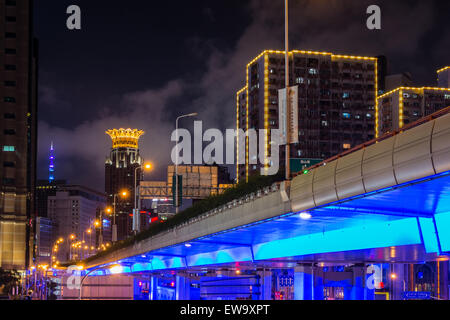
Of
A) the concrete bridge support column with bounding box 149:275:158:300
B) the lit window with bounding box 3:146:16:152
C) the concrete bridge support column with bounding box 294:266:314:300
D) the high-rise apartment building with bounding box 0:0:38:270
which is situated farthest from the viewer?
the lit window with bounding box 3:146:16:152

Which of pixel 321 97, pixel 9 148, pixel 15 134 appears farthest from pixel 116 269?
pixel 321 97

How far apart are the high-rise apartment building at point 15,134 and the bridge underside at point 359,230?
120706mm

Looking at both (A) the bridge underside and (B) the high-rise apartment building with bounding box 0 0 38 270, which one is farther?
(B) the high-rise apartment building with bounding box 0 0 38 270

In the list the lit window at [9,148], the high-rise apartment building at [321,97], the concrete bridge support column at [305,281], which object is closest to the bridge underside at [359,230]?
the concrete bridge support column at [305,281]

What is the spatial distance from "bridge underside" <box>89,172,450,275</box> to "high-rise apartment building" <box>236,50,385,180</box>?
453ft

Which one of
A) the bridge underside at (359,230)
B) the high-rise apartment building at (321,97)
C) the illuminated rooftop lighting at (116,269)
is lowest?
the illuminated rooftop lighting at (116,269)

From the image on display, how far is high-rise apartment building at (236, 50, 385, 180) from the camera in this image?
7544 inches

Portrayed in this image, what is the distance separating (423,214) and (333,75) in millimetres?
169757

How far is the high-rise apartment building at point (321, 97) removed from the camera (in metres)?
192

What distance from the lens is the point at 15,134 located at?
559 ft

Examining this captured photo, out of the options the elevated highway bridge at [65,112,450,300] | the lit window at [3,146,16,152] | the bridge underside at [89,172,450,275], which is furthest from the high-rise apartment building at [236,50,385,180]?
the elevated highway bridge at [65,112,450,300]

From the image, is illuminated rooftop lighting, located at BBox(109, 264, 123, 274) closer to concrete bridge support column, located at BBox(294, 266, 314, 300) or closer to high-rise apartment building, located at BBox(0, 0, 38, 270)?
high-rise apartment building, located at BBox(0, 0, 38, 270)

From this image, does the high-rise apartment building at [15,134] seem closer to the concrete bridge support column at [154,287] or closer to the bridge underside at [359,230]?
the concrete bridge support column at [154,287]
